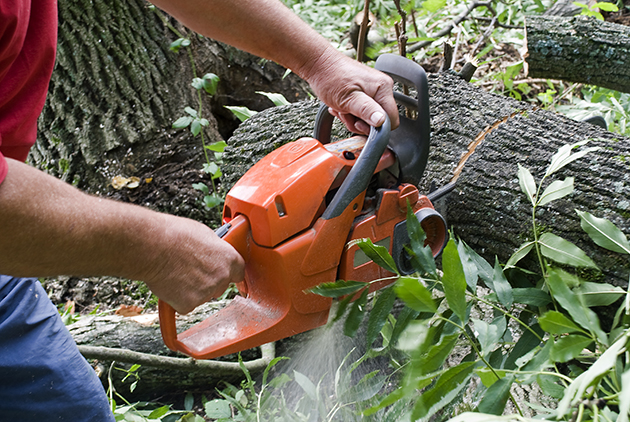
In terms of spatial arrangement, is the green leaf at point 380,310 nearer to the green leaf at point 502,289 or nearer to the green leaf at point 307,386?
the green leaf at point 502,289

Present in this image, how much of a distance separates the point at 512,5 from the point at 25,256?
3837 millimetres

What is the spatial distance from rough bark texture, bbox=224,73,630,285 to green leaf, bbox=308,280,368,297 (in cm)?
69

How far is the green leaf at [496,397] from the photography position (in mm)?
953

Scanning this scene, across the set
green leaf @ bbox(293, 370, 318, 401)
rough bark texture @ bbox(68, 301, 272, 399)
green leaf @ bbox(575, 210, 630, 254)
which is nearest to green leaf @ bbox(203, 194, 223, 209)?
rough bark texture @ bbox(68, 301, 272, 399)

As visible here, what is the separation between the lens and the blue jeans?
1.42m

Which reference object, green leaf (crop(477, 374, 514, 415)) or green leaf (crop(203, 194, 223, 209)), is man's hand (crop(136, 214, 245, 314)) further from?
green leaf (crop(203, 194, 223, 209))

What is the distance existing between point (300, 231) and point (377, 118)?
42 cm

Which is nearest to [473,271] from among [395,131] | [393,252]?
[393,252]

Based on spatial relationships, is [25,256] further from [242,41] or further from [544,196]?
[544,196]

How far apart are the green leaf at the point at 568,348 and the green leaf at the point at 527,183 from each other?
60 cm

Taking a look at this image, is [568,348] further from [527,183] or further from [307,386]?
[307,386]

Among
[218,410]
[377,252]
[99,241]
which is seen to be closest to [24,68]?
[99,241]

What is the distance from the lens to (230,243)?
4.28 feet

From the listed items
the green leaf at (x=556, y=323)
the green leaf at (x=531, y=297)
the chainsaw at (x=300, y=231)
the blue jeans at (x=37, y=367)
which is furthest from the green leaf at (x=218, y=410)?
the green leaf at (x=556, y=323)
